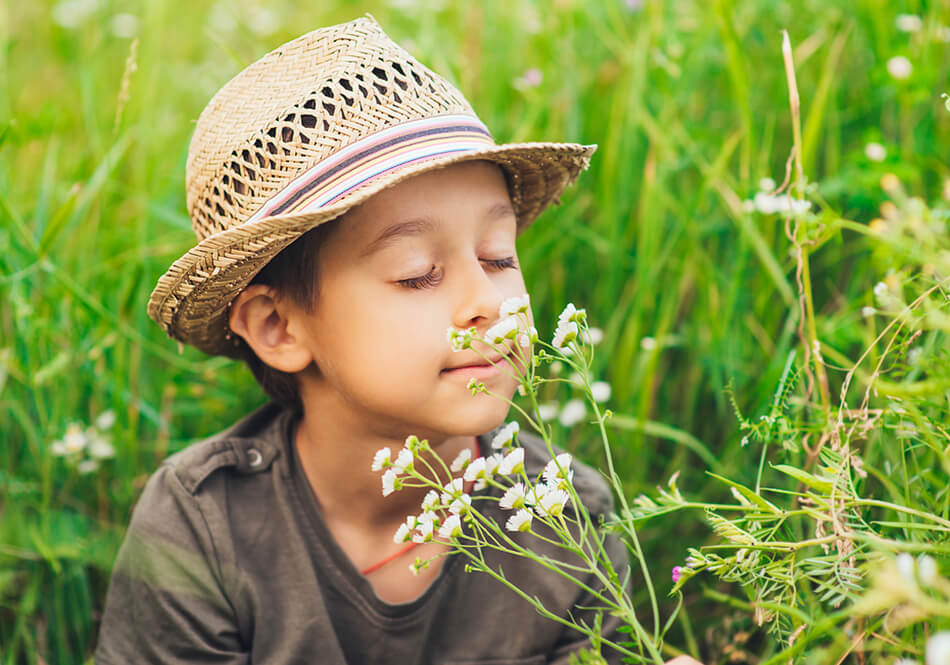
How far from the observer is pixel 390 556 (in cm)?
162

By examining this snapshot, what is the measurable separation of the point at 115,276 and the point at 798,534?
1.59m

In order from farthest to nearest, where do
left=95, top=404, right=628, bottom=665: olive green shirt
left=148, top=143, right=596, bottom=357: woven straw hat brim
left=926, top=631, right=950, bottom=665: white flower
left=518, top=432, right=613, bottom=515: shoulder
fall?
left=518, top=432, right=613, bottom=515: shoulder
left=95, top=404, right=628, bottom=665: olive green shirt
left=148, top=143, right=596, bottom=357: woven straw hat brim
left=926, top=631, right=950, bottom=665: white flower

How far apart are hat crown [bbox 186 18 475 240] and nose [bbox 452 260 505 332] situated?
10.4 inches

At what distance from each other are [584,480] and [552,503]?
72 cm

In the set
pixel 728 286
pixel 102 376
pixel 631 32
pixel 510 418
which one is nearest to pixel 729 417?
pixel 728 286

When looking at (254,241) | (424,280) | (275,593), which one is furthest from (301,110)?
(275,593)

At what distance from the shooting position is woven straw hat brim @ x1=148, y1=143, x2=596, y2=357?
1239 mm

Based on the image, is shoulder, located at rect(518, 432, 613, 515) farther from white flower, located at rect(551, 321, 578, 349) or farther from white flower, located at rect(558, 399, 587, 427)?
white flower, located at rect(551, 321, 578, 349)

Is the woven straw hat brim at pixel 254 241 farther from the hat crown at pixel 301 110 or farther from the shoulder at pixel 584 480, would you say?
the shoulder at pixel 584 480

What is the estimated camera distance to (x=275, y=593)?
60.4 inches

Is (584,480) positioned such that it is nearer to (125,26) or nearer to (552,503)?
(552,503)

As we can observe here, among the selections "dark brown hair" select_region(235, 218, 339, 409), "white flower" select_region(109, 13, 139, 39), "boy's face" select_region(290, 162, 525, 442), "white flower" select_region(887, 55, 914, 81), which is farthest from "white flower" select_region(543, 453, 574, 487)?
"white flower" select_region(109, 13, 139, 39)

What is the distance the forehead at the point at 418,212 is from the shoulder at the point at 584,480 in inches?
19.6

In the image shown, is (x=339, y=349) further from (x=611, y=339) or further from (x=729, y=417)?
(x=729, y=417)
